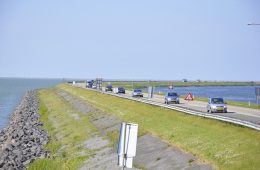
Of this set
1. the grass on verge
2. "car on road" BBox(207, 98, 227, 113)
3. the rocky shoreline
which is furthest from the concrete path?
"car on road" BBox(207, 98, 227, 113)

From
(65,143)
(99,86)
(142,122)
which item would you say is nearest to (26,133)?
(65,143)

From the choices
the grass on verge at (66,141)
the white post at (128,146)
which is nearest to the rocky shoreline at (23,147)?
the grass on verge at (66,141)

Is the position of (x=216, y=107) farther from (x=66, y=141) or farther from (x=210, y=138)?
(x=210, y=138)

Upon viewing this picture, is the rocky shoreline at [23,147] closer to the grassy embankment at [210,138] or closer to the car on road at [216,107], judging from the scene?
the grassy embankment at [210,138]

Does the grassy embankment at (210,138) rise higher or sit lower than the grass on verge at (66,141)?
higher

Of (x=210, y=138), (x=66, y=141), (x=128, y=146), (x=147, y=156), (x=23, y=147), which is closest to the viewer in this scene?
(x=128, y=146)

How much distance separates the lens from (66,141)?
44.0 m

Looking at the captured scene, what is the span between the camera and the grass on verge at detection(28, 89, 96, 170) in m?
32.7

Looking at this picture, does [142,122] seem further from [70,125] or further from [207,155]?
[207,155]

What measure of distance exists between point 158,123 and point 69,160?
29.7 feet

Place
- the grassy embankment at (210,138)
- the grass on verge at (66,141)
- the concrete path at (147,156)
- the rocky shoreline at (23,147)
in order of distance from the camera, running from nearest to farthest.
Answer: the grassy embankment at (210,138)
the concrete path at (147,156)
the grass on verge at (66,141)
the rocky shoreline at (23,147)

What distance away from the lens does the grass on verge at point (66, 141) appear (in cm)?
3266

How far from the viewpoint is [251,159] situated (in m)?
22.4

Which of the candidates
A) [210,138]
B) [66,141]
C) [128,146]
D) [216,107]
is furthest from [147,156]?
[216,107]
